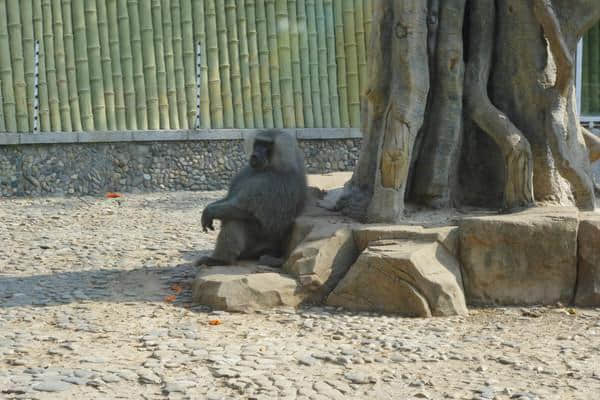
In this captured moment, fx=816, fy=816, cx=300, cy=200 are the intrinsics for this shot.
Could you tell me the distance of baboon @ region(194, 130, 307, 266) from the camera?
5.96 metres

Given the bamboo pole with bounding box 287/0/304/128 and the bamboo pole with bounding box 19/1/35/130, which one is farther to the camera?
the bamboo pole with bounding box 287/0/304/128

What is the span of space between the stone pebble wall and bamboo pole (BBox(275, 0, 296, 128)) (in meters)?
0.48

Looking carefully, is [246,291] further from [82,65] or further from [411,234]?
[82,65]

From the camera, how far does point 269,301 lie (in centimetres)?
524

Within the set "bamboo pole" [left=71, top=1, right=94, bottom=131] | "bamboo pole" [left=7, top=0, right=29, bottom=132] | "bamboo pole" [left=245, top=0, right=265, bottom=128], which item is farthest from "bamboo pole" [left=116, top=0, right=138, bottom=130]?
"bamboo pole" [left=245, top=0, right=265, bottom=128]

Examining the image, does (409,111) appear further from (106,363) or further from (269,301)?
(106,363)

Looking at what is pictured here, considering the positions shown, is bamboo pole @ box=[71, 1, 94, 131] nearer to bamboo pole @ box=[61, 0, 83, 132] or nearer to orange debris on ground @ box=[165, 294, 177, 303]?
bamboo pole @ box=[61, 0, 83, 132]

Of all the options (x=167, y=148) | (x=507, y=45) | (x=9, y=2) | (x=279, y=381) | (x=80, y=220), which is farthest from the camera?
(x=167, y=148)

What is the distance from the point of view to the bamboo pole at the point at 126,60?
10.2m

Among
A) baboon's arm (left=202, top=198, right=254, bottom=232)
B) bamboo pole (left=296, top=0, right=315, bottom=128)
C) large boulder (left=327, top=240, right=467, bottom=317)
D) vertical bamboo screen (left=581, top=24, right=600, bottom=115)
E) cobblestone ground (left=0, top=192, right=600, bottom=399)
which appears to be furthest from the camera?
vertical bamboo screen (left=581, top=24, right=600, bottom=115)

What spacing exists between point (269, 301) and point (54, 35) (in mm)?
6203

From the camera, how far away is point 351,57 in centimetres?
1091

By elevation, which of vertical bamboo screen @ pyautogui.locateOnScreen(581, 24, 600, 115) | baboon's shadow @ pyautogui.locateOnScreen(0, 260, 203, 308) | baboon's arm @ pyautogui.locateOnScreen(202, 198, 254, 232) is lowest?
baboon's shadow @ pyautogui.locateOnScreen(0, 260, 203, 308)

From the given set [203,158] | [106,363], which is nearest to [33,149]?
[203,158]
